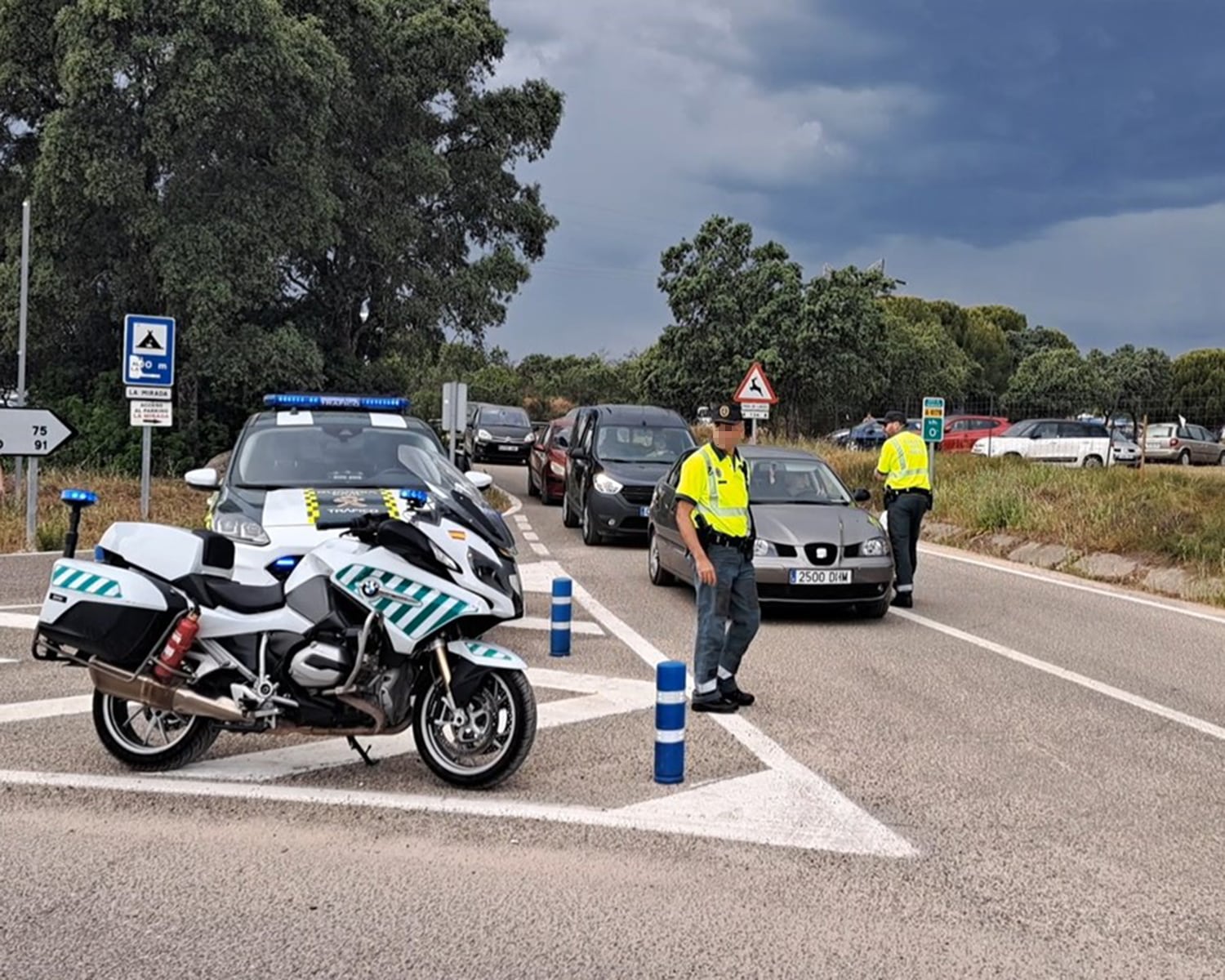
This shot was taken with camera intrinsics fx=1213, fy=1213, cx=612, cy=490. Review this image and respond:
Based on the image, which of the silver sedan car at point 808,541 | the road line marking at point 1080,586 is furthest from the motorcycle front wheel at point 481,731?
the road line marking at point 1080,586

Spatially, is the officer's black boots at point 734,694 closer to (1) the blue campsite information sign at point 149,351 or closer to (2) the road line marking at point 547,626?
(2) the road line marking at point 547,626

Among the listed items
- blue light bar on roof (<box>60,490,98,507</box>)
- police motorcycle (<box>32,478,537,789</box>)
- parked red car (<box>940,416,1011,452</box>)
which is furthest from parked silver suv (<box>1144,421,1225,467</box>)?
blue light bar on roof (<box>60,490,98,507</box>)

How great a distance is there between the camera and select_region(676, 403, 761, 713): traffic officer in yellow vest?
711 centimetres

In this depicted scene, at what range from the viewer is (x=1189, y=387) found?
90.9 meters

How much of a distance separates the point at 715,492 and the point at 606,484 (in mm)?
8731

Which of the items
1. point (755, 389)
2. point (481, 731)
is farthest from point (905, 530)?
point (755, 389)

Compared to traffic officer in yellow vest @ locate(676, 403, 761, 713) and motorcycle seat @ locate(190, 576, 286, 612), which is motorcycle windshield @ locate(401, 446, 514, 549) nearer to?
motorcycle seat @ locate(190, 576, 286, 612)

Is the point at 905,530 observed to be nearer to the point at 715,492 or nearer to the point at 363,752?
the point at 715,492

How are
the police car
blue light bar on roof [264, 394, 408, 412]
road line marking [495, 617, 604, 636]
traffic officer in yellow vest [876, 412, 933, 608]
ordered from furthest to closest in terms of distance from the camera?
traffic officer in yellow vest [876, 412, 933, 608]
blue light bar on roof [264, 394, 408, 412]
road line marking [495, 617, 604, 636]
the police car

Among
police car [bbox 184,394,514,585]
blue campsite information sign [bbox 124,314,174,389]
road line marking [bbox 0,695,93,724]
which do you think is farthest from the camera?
blue campsite information sign [bbox 124,314,174,389]

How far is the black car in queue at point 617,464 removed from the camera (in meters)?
15.8

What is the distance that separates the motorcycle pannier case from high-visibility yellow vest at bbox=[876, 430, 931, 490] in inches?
305

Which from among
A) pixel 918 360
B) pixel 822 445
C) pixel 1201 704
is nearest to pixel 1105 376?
pixel 918 360

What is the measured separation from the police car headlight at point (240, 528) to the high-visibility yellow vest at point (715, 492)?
9.38 feet
